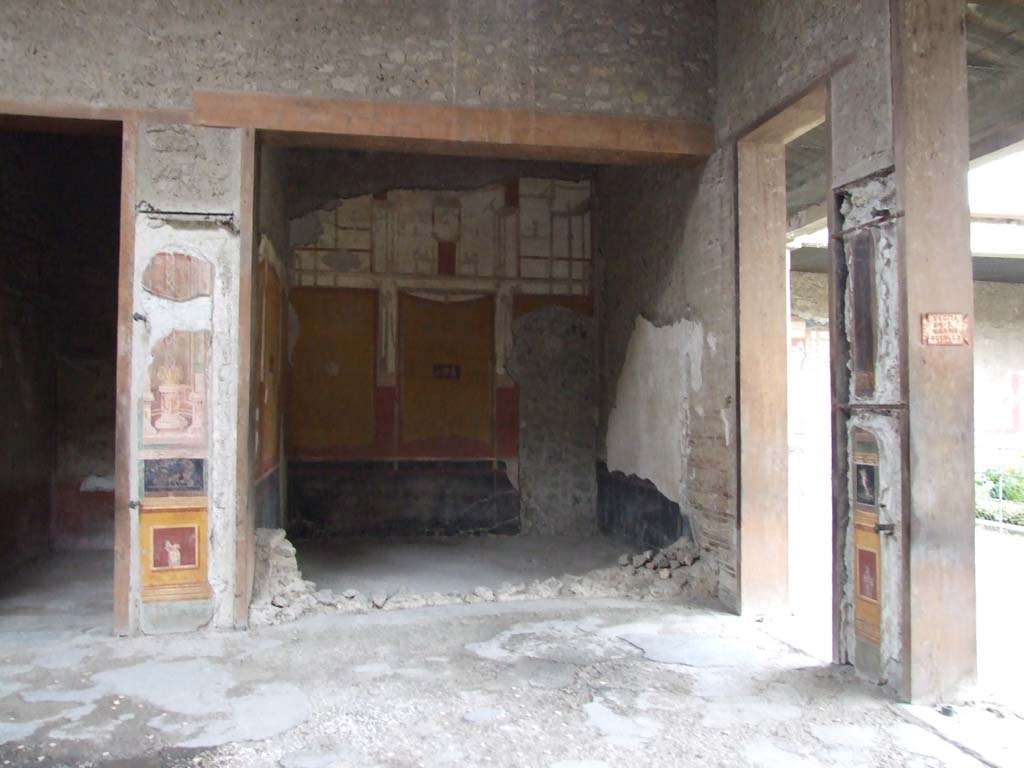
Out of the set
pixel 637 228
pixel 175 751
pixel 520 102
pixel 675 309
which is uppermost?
pixel 520 102

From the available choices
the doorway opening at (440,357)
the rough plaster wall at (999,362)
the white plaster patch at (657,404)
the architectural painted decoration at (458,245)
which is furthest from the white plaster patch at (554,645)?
the rough plaster wall at (999,362)

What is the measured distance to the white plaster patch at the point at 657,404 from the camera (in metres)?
6.04

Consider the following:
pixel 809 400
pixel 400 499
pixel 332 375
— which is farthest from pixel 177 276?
pixel 809 400

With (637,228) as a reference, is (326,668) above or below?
below

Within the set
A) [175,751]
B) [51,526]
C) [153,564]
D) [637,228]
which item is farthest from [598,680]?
[51,526]

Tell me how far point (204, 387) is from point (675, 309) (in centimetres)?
336

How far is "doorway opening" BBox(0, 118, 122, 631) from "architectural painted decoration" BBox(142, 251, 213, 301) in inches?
89.4

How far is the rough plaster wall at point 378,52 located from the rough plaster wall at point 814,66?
29cm

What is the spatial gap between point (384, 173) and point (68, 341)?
129 inches

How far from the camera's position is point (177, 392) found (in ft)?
16.1

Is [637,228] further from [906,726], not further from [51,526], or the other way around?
[51,526]

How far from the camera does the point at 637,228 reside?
23.4ft

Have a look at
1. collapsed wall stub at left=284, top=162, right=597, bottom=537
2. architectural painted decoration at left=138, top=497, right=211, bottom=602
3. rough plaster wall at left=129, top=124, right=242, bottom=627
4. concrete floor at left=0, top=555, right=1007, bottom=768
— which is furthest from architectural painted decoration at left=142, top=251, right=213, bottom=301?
collapsed wall stub at left=284, top=162, right=597, bottom=537

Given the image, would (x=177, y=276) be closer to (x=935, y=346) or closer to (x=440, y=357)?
(x=440, y=357)
